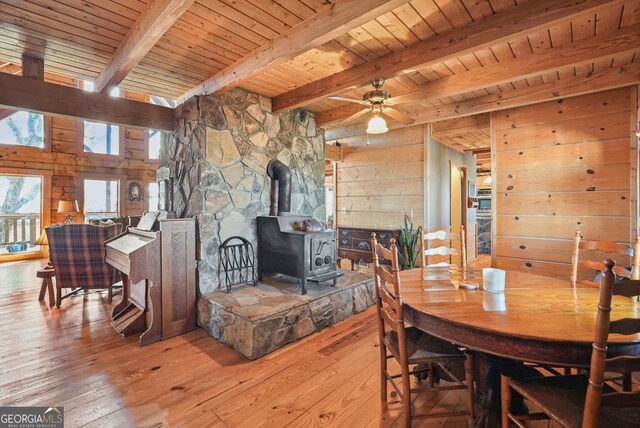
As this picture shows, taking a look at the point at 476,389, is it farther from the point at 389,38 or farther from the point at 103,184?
the point at 103,184

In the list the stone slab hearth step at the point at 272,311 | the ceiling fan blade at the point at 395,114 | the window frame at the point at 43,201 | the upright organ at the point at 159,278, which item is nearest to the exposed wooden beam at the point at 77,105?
the upright organ at the point at 159,278

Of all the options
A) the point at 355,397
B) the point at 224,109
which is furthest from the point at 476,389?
the point at 224,109

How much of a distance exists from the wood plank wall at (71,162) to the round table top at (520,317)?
27.2ft

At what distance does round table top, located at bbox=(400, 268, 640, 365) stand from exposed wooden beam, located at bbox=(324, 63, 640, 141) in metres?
2.12

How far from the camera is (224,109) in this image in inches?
128

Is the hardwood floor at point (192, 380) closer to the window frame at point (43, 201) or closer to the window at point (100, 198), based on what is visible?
the window frame at point (43, 201)

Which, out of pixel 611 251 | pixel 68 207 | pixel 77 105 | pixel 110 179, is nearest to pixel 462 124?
pixel 611 251

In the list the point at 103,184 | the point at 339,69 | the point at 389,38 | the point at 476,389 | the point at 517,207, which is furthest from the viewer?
the point at 103,184

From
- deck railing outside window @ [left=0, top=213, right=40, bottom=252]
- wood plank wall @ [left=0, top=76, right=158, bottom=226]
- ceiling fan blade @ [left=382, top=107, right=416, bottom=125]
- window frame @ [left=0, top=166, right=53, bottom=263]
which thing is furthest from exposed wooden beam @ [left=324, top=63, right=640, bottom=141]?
deck railing outside window @ [left=0, top=213, right=40, bottom=252]

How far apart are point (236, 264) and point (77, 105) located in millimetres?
2123

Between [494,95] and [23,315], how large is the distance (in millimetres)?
5730

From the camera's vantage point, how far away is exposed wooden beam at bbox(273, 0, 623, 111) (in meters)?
1.72

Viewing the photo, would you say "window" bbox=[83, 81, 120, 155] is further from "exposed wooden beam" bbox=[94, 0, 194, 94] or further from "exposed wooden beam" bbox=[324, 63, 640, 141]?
"exposed wooden beam" bbox=[324, 63, 640, 141]

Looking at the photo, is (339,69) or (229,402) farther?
(339,69)
